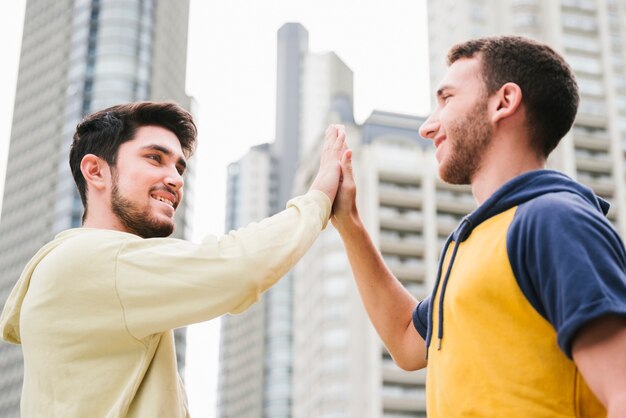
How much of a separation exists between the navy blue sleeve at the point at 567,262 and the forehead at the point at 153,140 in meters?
1.75

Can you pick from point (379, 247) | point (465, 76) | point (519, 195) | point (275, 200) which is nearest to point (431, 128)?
point (465, 76)

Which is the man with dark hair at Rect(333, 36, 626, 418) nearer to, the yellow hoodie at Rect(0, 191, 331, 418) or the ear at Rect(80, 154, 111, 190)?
the yellow hoodie at Rect(0, 191, 331, 418)

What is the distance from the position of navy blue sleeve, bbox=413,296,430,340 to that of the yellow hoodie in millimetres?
631

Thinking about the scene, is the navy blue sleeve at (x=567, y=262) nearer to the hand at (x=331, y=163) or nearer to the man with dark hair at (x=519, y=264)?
the man with dark hair at (x=519, y=264)

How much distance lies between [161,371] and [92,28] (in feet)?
321

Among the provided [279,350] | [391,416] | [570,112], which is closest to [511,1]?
[391,416]

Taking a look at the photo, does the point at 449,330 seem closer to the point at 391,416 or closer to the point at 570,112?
the point at 570,112

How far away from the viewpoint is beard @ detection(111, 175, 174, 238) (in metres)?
3.76

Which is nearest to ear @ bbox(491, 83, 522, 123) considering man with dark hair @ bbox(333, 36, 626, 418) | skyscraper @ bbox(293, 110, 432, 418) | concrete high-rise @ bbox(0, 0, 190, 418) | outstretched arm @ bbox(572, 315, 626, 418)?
man with dark hair @ bbox(333, 36, 626, 418)

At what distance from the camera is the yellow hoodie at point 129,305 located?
10.9 feet

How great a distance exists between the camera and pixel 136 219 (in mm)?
3773

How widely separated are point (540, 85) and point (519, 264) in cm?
80

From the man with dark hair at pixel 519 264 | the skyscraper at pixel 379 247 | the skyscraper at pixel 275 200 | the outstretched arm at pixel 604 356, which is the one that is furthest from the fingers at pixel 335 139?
the skyscraper at pixel 275 200

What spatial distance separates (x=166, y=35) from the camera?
102 m
